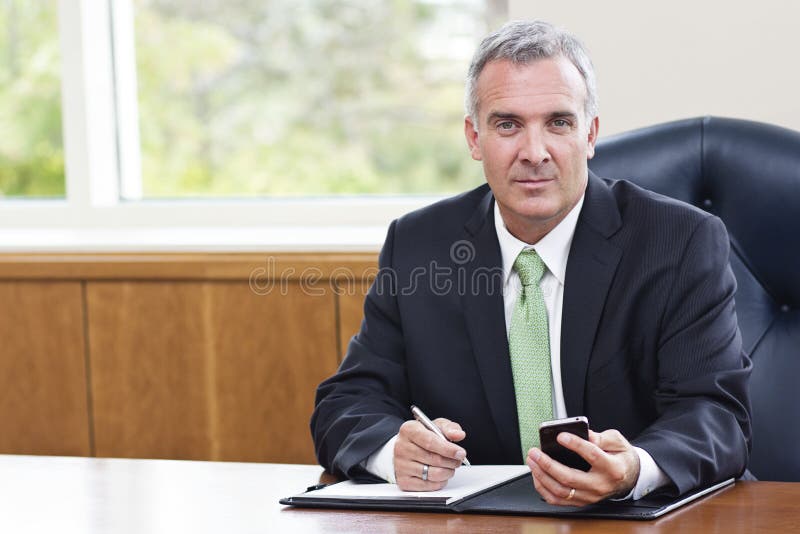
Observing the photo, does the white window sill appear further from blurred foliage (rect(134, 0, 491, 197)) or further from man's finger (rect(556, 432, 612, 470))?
man's finger (rect(556, 432, 612, 470))

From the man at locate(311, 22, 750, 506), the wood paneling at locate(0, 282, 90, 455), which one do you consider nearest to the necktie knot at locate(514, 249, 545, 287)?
the man at locate(311, 22, 750, 506)

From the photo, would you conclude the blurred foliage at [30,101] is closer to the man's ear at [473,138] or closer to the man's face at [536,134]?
the man's ear at [473,138]

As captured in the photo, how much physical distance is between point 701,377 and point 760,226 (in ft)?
1.42

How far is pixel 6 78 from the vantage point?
3.83 m

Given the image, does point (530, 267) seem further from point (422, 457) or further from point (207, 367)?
point (207, 367)

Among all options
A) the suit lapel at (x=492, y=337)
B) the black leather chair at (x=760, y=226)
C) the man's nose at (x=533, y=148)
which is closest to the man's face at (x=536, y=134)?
the man's nose at (x=533, y=148)

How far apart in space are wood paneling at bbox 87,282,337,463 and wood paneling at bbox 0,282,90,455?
0.06 m

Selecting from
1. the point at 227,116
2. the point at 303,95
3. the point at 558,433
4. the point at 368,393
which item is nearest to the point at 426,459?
the point at 558,433

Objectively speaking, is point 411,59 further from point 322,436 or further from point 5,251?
point 322,436

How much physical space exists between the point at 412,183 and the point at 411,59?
381 mm

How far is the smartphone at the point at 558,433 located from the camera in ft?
4.90

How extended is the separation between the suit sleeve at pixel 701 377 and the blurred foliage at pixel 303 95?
4.98 ft

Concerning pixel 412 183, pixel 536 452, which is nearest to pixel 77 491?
pixel 536 452

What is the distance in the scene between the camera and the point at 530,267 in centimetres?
203
